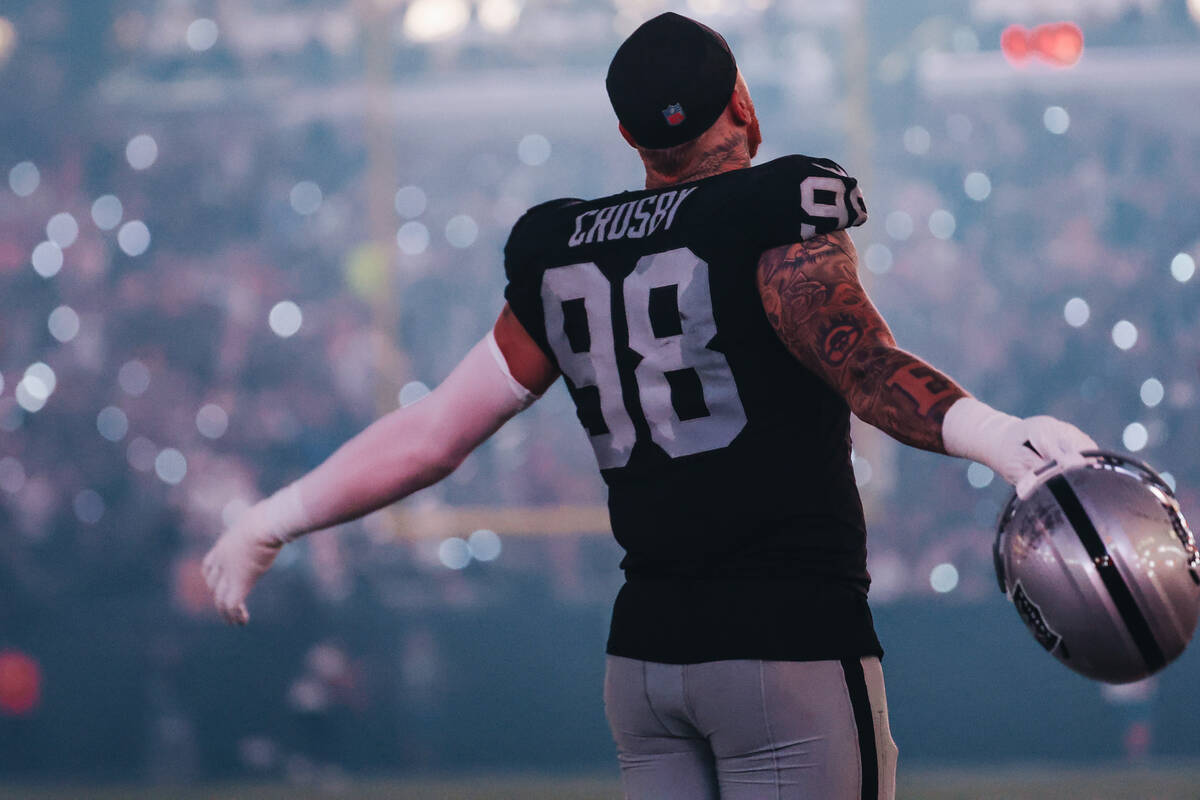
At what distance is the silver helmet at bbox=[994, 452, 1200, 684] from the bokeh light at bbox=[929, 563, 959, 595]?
186 inches

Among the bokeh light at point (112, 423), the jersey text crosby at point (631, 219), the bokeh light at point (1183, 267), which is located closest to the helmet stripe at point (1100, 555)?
the jersey text crosby at point (631, 219)

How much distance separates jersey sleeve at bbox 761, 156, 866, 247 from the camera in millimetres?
1619

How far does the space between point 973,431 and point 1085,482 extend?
0.43 ft

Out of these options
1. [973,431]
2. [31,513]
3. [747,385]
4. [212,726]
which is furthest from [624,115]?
[31,513]

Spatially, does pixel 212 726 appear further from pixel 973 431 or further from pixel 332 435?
pixel 973 431

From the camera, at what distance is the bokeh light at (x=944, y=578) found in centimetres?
596

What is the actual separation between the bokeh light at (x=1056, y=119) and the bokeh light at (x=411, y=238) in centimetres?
328

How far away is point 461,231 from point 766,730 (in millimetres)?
5171

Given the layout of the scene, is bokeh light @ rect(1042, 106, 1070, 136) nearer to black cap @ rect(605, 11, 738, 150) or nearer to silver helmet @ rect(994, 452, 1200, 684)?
black cap @ rect(605, 11, 738, 150)

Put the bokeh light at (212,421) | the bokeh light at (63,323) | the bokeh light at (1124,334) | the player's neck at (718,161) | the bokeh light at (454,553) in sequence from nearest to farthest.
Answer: the player's neck at (718,161) < the bokeh light at (1124,334) < the bokeh light at (454,553) < the bokeh light at (212,421) < the bokeh light at (63,323)

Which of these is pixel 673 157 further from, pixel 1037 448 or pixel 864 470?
pixel 864 470

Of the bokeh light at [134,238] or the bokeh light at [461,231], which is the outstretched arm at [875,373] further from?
the bokeh light at [134,238]

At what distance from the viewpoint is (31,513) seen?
630 centimetres

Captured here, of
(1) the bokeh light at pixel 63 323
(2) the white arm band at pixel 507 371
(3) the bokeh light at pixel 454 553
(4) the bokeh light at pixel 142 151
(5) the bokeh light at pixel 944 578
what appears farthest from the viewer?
(4) the bokeh light at pixel 142 151
